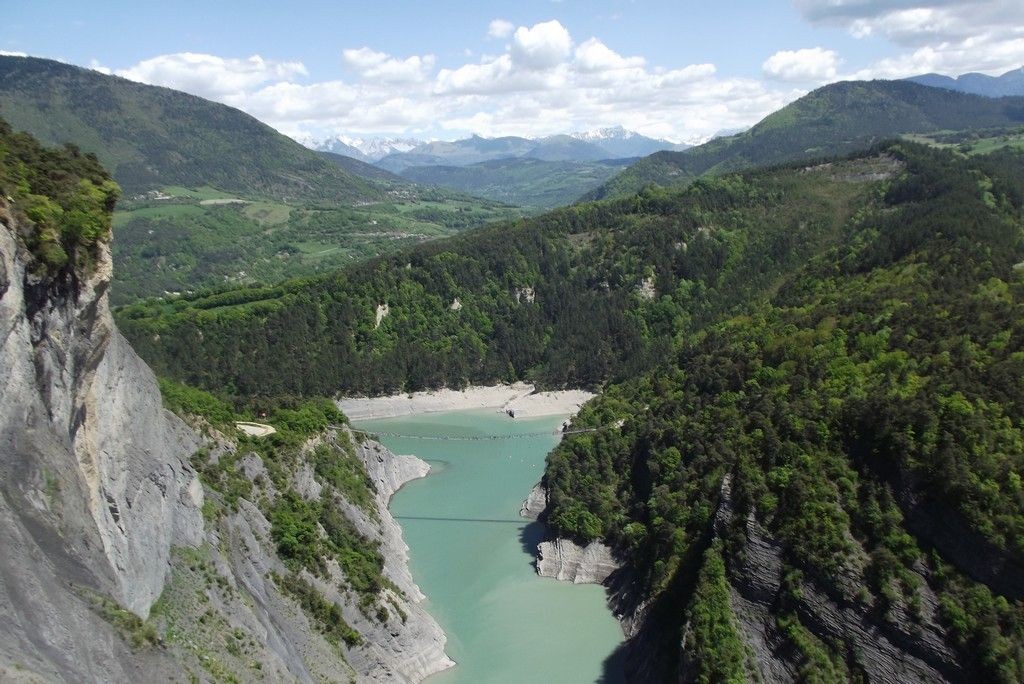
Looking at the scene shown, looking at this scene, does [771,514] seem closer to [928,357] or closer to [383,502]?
[928,357]

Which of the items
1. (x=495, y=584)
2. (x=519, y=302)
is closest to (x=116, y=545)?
(x=495, y=584)

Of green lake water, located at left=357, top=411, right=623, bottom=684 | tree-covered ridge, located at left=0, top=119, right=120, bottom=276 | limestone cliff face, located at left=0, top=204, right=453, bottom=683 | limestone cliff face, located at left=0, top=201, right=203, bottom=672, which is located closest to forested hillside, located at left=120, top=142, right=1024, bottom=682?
green lake water, located at left=357, top=411, right=623, bottom=684

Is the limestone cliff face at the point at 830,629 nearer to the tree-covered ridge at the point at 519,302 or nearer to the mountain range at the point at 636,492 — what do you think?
the mountain range at the point at 636,492

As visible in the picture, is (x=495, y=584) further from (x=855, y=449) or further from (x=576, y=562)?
(x=855, y=449)

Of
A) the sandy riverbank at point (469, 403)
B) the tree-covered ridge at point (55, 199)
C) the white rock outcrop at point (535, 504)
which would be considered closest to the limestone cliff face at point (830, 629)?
the white rock outcrop at point (535, 504)

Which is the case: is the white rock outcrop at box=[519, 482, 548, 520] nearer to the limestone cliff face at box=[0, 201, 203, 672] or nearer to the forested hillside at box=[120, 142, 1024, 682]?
the forested hillside at box=[120, 142, 1024, 682]

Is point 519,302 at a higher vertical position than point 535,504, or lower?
higher

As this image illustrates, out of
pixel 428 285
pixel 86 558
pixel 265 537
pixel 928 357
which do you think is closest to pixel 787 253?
pixel 428 285
